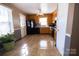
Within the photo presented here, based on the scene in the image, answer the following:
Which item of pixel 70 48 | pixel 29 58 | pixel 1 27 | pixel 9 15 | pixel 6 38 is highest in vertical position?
pixel 9 15

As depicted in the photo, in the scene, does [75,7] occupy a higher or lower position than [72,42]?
higher

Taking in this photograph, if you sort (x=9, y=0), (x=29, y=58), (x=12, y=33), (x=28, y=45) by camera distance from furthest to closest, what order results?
(x=28, y=45) → (x=12, y=33) → (x=29, y=58) → (x=9, y=0)

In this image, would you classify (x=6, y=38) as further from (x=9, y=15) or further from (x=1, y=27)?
(x=9, y=15)

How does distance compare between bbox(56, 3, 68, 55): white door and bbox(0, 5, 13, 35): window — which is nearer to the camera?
bbox(0, 5, 13, 35): window

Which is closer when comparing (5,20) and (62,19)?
(5,20)

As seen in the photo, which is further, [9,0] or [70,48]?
[70,48]

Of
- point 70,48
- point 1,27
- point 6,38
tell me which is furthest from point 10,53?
point 70,48

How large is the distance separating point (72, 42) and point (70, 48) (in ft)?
0.26

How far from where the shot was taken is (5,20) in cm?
100

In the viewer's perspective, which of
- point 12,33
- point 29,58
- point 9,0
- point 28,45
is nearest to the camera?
point 9,0

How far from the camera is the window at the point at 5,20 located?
3.12ft

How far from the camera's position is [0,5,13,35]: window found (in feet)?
3.12

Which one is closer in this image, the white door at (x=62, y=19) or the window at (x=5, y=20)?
the window at (x=5, y=20)

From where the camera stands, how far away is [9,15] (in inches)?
40.4
